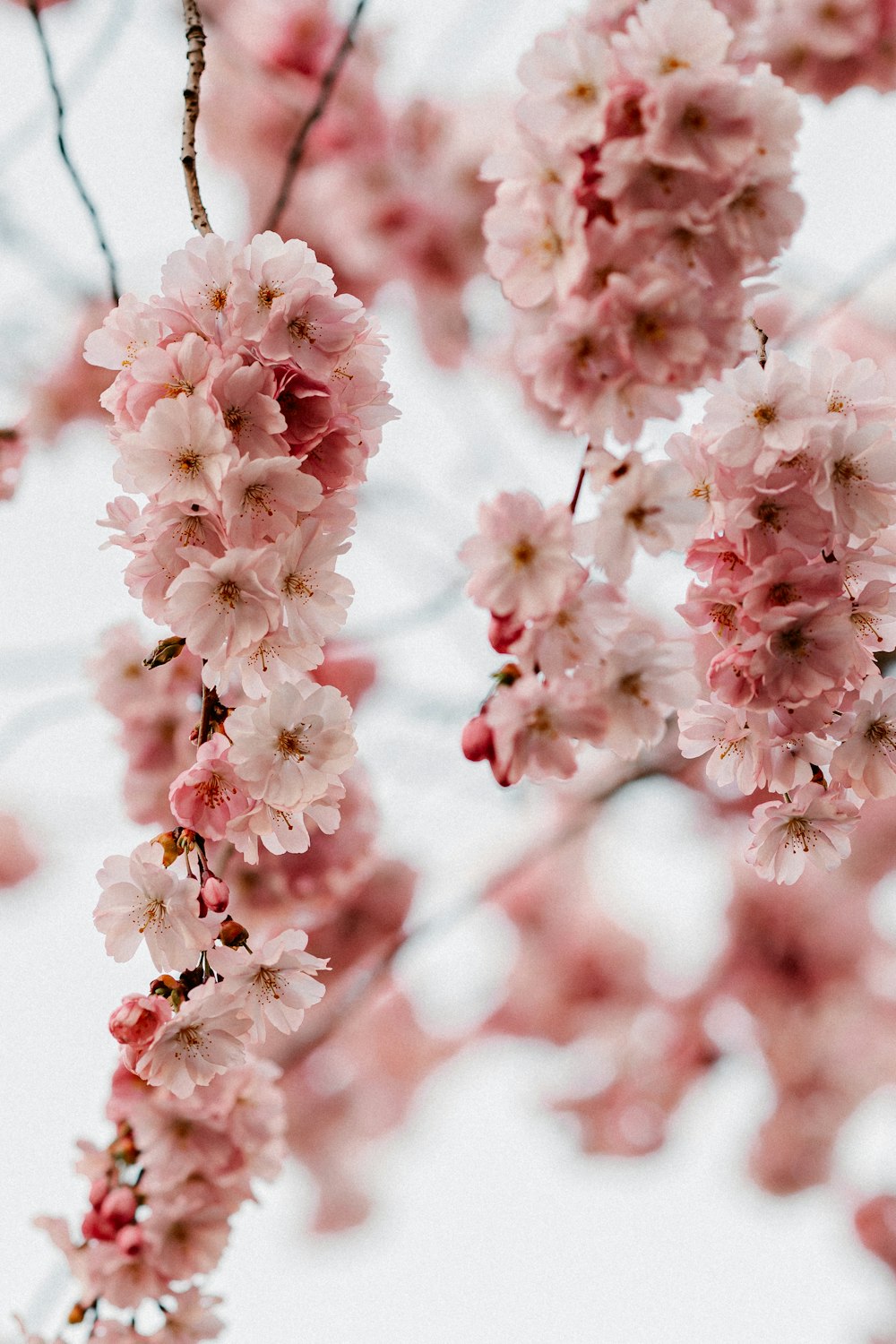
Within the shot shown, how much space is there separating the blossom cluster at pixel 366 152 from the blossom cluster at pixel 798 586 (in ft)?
6.23

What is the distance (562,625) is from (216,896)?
32 centimetres

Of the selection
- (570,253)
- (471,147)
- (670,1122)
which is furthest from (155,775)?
(670,1122)

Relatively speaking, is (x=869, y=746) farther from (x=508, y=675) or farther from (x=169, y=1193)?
(x=169, y=1193)

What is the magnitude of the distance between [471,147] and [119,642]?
1457 millimetres

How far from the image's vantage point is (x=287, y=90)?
2.61 m

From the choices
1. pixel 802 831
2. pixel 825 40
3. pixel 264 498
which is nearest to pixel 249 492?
pixel 264 498

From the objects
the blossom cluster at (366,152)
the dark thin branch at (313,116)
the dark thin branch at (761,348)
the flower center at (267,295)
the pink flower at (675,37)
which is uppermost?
the blossom cluster at (366,152)

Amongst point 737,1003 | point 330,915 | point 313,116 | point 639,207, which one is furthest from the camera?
Result: point 737,1003

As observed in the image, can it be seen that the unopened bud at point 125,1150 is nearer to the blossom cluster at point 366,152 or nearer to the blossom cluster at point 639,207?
the blossom cluster at point 639,207

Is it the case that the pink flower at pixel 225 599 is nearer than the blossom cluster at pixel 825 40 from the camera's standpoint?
Yes

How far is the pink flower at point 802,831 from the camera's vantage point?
0.91 m

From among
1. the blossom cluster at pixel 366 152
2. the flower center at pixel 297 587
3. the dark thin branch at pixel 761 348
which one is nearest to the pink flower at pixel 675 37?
the dark thin branch at pixel 761 348

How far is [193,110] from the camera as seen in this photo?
0.96 m

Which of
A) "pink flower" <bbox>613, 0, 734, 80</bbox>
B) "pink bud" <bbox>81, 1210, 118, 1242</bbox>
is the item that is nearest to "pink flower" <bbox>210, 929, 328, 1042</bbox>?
"pink bud" <bbox>81, 1210, 118, 1242</bbox>
